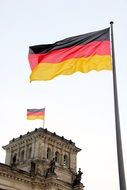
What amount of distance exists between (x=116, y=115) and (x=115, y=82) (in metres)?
1.54

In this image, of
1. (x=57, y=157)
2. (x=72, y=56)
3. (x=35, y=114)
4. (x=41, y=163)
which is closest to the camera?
(x=72, y=56)

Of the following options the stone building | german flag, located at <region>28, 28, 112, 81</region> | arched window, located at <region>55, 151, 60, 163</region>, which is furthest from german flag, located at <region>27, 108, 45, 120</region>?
german flag, located at <region>28, 28, 112, 81</region>

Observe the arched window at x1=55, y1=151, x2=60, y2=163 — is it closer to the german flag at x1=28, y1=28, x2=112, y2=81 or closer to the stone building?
the stone building

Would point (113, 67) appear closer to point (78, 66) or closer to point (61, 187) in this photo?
point (78, 66)

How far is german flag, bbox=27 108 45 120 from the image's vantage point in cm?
5097

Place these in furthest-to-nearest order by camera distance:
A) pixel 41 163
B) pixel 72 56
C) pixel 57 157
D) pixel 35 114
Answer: pixel 57 157, pixel 35 114, pixel 41 163, pixel 72 56

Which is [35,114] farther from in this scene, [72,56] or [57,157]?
[72,56]

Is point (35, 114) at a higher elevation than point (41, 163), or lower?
higher

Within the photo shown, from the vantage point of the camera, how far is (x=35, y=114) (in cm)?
5150

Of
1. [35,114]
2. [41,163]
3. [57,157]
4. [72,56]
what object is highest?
[35,114]

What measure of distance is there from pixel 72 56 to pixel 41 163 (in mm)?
34415

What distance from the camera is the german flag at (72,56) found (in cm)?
1603

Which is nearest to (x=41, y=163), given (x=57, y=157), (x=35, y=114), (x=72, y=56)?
(x=57, y=157)

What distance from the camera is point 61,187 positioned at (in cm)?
4678
